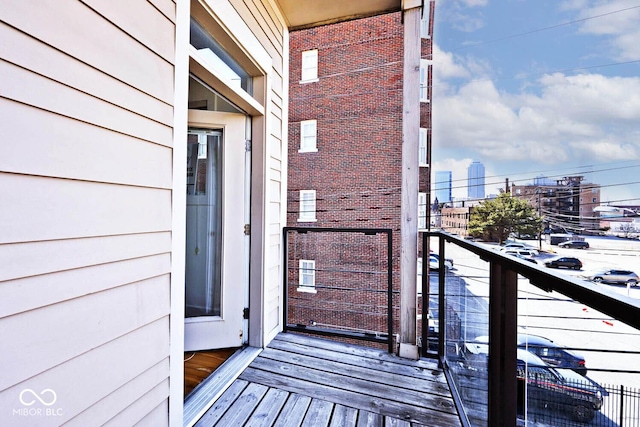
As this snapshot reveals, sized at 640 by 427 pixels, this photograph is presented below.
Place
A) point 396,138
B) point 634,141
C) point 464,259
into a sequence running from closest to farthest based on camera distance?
point 634,141 < point 464,259 < point 396,138

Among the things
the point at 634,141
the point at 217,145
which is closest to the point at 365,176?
the point at 217,145

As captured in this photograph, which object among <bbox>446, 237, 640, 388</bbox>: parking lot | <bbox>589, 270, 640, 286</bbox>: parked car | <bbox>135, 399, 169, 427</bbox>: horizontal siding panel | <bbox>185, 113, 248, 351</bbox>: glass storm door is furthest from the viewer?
<bbox>185, 113, 248, 351</bbox>: glass storm door

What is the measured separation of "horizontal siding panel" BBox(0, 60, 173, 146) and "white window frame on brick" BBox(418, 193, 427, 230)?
1758 millimetres

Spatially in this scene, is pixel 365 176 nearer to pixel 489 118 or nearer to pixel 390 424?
pixel 489 118

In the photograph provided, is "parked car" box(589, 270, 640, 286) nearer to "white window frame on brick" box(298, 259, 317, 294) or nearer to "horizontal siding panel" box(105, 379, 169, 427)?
"horizontal siding panel" box(105, 379, 169, 427)

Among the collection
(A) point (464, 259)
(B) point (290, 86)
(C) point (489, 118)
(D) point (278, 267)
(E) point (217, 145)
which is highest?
(B) point (290, 86)

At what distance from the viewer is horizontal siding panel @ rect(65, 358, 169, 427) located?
3.04ft

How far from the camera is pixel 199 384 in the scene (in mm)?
1770

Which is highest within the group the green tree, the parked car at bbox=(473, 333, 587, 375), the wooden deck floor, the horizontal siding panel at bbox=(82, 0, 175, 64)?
the horizontal siding panel at bbox=(82, 0, 175, 64)

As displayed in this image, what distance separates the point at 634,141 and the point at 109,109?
2.28 metres

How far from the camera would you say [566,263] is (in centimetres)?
94

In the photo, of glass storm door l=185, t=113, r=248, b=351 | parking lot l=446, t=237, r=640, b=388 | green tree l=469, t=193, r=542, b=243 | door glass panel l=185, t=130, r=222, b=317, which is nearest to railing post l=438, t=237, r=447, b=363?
green tree l=469, t=193, r=542, b=243

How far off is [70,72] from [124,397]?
1.07 m

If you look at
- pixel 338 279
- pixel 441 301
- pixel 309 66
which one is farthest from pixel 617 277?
pixel 309 66
